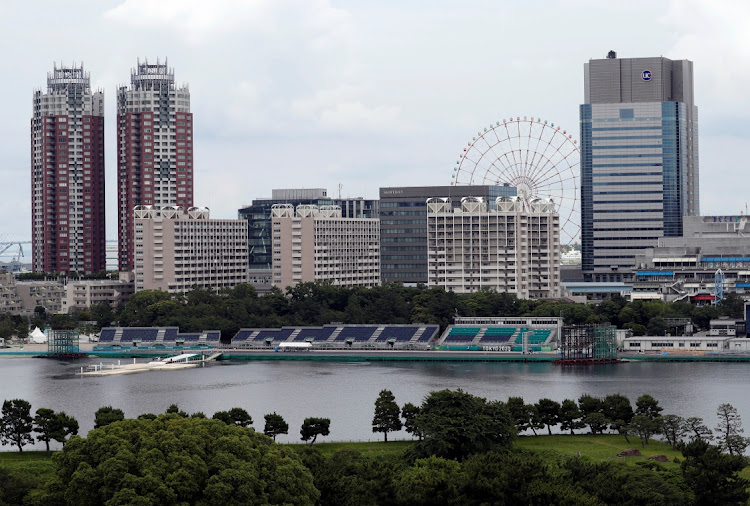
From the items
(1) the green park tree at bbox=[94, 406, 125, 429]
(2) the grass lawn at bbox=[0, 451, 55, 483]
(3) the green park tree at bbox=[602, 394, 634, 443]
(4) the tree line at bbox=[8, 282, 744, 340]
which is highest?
(4) the tree line at bbox=[8, 282, 744, 340]

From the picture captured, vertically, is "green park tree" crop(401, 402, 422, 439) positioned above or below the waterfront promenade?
above

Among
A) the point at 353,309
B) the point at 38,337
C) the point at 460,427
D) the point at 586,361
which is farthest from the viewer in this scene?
the point at 38,337

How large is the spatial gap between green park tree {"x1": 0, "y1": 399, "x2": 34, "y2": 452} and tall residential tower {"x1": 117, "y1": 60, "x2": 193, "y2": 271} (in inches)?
2323

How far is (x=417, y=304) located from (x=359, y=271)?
19.2m

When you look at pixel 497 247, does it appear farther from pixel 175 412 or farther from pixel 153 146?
pixel 175 412

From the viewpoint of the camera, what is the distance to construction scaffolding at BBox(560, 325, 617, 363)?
2776 inches

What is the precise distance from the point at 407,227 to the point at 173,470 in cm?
7638

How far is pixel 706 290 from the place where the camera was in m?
88.3

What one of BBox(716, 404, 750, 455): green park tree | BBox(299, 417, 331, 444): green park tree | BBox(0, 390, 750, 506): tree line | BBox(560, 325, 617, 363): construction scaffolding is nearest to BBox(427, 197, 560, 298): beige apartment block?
BBox(560, 325, 617, 363): construction scaffolding

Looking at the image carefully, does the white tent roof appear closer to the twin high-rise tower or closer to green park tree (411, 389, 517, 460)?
the twin high-rise tower

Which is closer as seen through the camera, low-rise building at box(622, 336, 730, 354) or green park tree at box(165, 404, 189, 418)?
green park tree at box(165, 404, 189, 418)

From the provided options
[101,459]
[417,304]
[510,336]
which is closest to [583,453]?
[101,459]

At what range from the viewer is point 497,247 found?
90250 mm

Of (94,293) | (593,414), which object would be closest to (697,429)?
(593,414)
